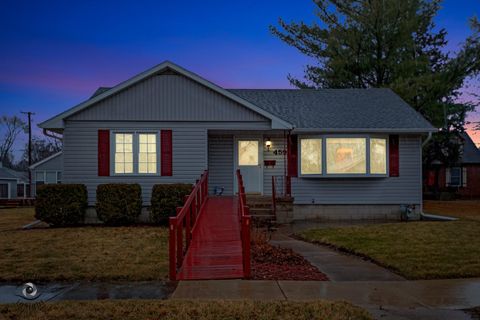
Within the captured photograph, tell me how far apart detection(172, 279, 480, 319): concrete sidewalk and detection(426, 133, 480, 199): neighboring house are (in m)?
32.7

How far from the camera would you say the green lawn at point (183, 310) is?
580 cm

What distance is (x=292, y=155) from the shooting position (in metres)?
18.4

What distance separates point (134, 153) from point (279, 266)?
9.45 m

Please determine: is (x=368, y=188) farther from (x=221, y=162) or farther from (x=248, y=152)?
(x=221, y=162)

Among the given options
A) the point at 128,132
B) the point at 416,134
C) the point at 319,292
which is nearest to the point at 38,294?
the point at 319,292

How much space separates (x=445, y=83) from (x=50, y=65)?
75.7 feet

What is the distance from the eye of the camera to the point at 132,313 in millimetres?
5953

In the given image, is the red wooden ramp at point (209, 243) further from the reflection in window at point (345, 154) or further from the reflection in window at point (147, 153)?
the reflection in window at point (345, 154)

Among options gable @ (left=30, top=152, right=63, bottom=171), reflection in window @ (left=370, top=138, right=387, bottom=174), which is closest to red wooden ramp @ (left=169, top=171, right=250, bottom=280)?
reflection in window @ (left=370, top=138, right=387, bottom=174)

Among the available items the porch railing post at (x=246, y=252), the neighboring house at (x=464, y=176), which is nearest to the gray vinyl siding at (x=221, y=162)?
the porch railing post at (x=246, y=252)

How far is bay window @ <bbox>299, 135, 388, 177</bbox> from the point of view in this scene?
18.0m

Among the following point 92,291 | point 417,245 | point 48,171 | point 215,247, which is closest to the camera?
point 92,291

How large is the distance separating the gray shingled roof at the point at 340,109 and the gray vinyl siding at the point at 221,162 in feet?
7.49

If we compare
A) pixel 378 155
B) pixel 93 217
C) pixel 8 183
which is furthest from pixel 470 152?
Result: pixel 8 183
